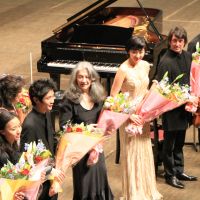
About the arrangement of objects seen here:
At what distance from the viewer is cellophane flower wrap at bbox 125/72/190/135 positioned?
7.45 meters

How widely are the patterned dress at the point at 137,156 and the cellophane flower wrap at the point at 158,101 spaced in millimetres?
236

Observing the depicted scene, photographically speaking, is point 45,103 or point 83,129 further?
point 83,129

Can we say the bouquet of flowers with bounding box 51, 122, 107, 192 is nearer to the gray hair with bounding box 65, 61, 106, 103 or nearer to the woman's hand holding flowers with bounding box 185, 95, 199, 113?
the gray hair with bounding box 65, 61, 106, 103

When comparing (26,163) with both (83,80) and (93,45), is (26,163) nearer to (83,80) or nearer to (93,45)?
(83,80)

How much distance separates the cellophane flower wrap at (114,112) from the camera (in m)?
6.91

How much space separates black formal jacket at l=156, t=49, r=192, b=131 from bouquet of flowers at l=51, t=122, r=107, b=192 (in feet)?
5.10

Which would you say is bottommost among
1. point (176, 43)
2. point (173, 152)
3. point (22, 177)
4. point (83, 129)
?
point (173, 152)

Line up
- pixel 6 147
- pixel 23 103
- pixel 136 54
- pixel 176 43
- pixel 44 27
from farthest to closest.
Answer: pixel 44 27 → pixel 176 43 → pixel 23 103 → pixel 136 54 → pixel 6 147

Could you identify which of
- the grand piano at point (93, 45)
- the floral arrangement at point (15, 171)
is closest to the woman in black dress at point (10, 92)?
the floral arrangement at point (15, 171)

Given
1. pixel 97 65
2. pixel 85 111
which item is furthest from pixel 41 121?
pixel 97 65

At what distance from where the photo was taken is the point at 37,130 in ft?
20.9

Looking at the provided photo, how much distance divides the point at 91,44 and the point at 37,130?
13.7ft

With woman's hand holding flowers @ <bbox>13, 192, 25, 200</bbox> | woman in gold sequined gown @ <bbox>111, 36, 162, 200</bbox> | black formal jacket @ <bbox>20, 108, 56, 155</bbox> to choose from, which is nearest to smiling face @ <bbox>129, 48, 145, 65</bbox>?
woman in gold sequined gown @ <bbox>111, 36, 162, 200</bbox>

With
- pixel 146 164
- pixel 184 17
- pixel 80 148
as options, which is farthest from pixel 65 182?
pixel 184 17
